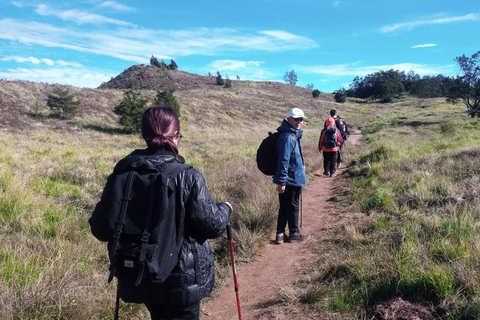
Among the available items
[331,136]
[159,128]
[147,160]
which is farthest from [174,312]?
[331,136]

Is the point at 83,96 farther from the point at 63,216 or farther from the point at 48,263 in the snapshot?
the point at 48,263

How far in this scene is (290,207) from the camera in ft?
17.5

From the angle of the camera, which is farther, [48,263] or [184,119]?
[184,119]

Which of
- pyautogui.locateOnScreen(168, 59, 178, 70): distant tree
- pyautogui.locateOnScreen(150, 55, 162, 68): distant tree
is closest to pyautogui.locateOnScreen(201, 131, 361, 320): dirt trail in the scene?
pyautogui.locateOnScreen(150, 55, 162, 68): distant tree

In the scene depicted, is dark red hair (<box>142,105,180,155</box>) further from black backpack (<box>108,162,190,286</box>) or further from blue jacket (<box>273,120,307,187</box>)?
blue jacket (<box>273,120,307,187</box>)

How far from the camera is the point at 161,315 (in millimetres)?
2221

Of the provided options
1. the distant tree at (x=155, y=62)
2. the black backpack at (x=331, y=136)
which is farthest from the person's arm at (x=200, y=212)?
the distant tree at (x=155, y=62)

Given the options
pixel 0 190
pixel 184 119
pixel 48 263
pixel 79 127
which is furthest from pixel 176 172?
pixel 184 119

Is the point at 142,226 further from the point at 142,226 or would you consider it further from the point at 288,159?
the point at 288,159

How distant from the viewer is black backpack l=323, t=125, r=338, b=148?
9805 millimetres

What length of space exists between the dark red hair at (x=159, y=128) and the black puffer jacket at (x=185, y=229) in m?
0.05

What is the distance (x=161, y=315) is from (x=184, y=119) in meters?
31.7

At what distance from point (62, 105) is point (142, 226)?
27.6 m

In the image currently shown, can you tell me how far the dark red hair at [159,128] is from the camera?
2148 mm
